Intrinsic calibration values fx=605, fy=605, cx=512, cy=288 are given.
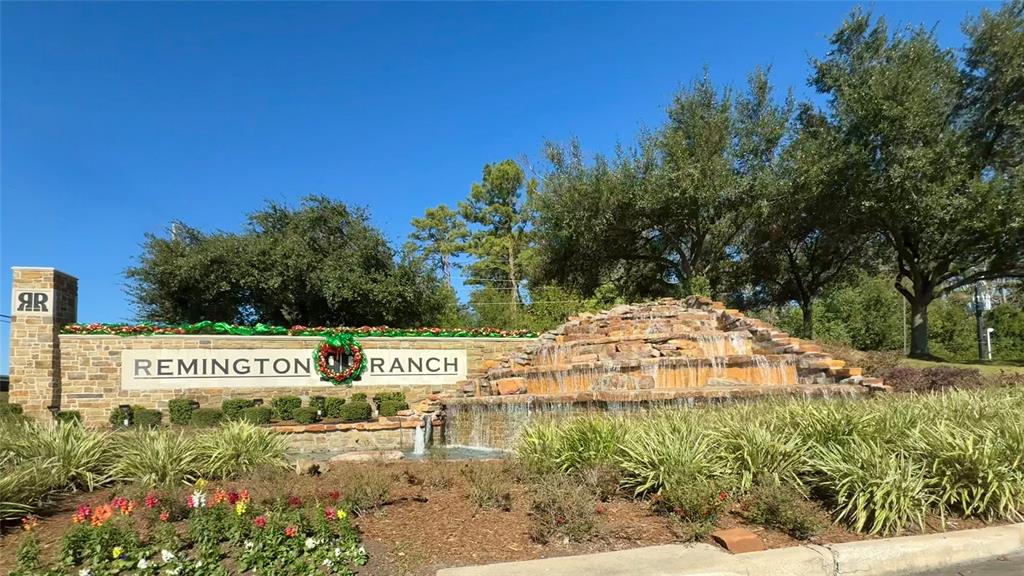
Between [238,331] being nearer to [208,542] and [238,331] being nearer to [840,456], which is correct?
[208,542]

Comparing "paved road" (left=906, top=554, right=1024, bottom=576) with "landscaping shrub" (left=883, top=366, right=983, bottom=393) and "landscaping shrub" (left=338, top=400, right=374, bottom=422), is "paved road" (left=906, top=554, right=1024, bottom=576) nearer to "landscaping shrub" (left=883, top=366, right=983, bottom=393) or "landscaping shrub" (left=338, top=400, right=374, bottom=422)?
"landscaping shrub" (left=883, top=366, right=983, bottom=393)

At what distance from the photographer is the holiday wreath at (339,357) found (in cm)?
1485

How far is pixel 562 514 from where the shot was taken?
4.26 m

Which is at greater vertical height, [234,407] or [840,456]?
[840,456]

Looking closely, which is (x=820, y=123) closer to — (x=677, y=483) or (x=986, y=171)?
(x=986, y=171)

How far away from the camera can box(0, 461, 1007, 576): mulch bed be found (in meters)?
3.77

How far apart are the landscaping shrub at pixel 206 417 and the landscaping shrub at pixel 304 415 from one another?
146 cm

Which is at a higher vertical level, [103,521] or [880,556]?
[103,521]

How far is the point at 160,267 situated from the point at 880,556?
66.3 ft

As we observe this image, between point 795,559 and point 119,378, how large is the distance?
13.9 metres

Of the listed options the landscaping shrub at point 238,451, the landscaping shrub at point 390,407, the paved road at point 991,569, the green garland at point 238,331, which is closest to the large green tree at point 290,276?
the green garland at point 238,331

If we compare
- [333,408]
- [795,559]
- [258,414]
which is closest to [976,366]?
[795,559]

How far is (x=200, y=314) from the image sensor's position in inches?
805

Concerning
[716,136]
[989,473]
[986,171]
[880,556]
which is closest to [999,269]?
[986,171]
